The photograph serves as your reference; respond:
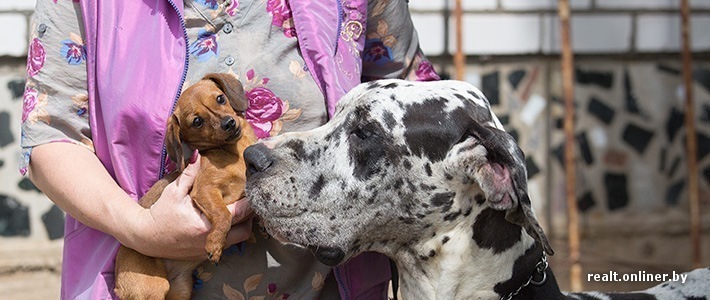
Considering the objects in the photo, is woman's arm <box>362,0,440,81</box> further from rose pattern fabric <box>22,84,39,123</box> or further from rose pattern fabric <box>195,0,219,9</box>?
rose pattern fabric <box>22,84,39,123</box>

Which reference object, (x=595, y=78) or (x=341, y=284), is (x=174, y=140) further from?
(x=595, y=78)

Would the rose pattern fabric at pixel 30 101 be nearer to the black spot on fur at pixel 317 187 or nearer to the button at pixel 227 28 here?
the button at pixel 227 28

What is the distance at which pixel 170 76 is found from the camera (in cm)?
223

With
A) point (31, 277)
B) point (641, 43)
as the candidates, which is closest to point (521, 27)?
point (641, 43)

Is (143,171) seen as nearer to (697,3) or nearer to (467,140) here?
(467,140)

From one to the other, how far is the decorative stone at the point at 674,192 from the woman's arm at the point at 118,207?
4.50 metres

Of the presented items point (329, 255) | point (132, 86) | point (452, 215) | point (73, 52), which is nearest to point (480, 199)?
point (452, 215)

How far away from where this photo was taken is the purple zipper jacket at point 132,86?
2203 millimetres

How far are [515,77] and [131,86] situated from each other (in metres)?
4.00

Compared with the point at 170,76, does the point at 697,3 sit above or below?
below

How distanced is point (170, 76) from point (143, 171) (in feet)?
0.75

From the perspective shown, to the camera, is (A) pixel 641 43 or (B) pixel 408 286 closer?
(B) pixel 408 286

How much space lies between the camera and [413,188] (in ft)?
7.47

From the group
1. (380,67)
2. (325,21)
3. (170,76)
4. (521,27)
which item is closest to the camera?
(170,76)
